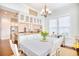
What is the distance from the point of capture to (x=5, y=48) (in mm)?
2070

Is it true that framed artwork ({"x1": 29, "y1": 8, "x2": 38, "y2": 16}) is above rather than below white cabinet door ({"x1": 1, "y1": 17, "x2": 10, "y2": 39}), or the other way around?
above

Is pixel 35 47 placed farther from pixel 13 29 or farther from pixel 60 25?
pixel 60 25

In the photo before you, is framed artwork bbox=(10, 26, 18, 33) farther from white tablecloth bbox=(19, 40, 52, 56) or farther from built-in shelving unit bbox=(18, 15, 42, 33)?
white tablecloth bbox=(19, 40, 52, 56)

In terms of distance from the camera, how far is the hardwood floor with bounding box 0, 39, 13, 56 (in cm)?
206

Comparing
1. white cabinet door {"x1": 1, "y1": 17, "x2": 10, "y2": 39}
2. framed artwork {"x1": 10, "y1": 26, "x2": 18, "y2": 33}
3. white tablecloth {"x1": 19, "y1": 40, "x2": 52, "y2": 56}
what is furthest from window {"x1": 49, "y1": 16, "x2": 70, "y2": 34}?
white cabinet door {"x1": 1, "y1": 17, "x2": 10, "y2": 39}

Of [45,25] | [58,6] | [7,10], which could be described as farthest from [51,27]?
[7,10]

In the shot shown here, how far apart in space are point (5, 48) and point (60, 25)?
1.12 meters

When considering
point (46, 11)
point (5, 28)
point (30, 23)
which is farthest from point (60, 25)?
point (5, 28)

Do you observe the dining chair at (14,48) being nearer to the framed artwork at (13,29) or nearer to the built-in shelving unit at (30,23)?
the framed artwork at (13,29)

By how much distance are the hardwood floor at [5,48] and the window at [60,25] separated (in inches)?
32.7

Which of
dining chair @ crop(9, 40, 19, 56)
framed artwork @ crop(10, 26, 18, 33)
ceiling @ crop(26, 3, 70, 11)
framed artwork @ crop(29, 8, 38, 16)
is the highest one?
ceiling @ crop(26, 3, 70, 11)

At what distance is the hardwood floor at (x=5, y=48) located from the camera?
2.06 meters

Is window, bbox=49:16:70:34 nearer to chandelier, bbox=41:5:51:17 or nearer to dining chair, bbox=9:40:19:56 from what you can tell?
chandelier, bbox=41:5:51:17

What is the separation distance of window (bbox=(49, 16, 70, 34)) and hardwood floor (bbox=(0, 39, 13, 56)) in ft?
2.72
